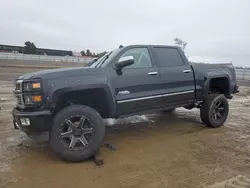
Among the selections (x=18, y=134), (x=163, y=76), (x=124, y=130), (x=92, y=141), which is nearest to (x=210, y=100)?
(x=163, y=76)

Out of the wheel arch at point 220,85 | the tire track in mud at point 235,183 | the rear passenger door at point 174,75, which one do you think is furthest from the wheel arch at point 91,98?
A: the wheel arch at point 220,85

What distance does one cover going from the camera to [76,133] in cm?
412

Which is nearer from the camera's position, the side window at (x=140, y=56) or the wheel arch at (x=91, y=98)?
the wheel arch at (x=91, y=98)

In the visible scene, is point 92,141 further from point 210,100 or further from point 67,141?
point 210,100

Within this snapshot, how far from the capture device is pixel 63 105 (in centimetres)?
448

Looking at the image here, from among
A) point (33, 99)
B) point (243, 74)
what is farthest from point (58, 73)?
point (243, 74)

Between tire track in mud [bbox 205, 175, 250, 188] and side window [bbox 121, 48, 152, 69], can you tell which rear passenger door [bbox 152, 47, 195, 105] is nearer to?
side window [bbox 121, 48, 152, 69]

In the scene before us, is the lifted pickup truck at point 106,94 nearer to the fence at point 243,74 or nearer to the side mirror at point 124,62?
the side mirror at point 124,62

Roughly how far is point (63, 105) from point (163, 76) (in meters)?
2.14

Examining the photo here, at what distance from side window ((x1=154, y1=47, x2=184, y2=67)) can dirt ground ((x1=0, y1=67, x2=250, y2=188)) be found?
1579 mm

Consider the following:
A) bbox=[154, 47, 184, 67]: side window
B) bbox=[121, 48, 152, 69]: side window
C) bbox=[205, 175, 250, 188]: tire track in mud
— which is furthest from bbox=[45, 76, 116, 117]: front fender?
bbox=[205, 175, 250, 188]: tire track in mud

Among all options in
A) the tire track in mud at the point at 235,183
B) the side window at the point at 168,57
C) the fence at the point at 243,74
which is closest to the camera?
the tire track in mud at the point at 235,183

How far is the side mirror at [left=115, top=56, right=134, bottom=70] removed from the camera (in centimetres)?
451

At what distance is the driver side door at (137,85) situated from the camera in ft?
15.5
